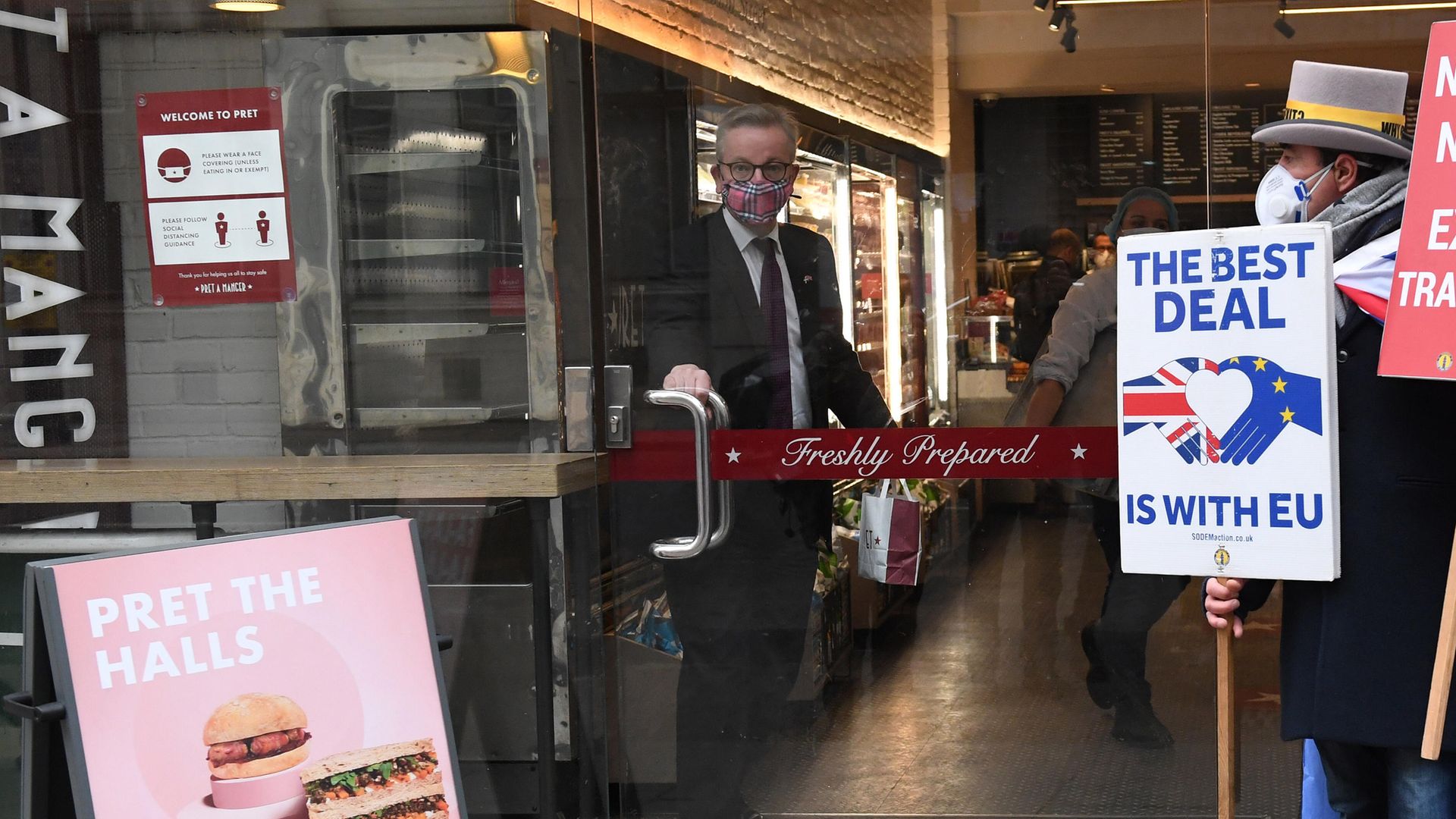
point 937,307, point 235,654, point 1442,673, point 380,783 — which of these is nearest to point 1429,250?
point 1442,673

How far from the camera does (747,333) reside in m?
3.67

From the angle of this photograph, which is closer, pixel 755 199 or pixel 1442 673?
pixel 1442 673

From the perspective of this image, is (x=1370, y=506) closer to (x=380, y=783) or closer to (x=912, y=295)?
(x=912, y=295)

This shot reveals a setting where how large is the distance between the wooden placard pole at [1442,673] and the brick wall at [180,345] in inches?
108

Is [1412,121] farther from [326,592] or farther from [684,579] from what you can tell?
[326,592]

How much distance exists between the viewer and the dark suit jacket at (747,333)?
3.61 metres

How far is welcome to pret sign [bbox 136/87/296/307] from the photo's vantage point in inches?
148

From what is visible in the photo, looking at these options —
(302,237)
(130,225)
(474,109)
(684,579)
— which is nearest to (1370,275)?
(684,579)

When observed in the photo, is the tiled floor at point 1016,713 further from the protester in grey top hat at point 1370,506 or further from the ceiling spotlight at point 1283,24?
the ceiling spotlight at point 1283,24

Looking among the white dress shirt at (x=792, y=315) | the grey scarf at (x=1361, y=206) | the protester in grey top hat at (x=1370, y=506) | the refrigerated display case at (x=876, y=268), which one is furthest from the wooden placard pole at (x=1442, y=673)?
the white dress shirt at (x=792, y=315)

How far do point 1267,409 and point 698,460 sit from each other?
1.52m

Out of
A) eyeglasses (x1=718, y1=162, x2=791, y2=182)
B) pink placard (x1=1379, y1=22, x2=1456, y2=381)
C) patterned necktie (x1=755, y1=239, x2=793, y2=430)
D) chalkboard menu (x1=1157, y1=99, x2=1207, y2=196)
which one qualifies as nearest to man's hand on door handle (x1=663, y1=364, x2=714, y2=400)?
patterned necktie (x1=755, y1=239, x2=793, y2=430)

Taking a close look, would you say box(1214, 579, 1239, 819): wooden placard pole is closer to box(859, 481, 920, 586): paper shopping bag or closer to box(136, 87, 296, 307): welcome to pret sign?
box(859, 481, 920, 586): paper shopping bag

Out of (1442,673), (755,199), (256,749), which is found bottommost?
(256,749)
